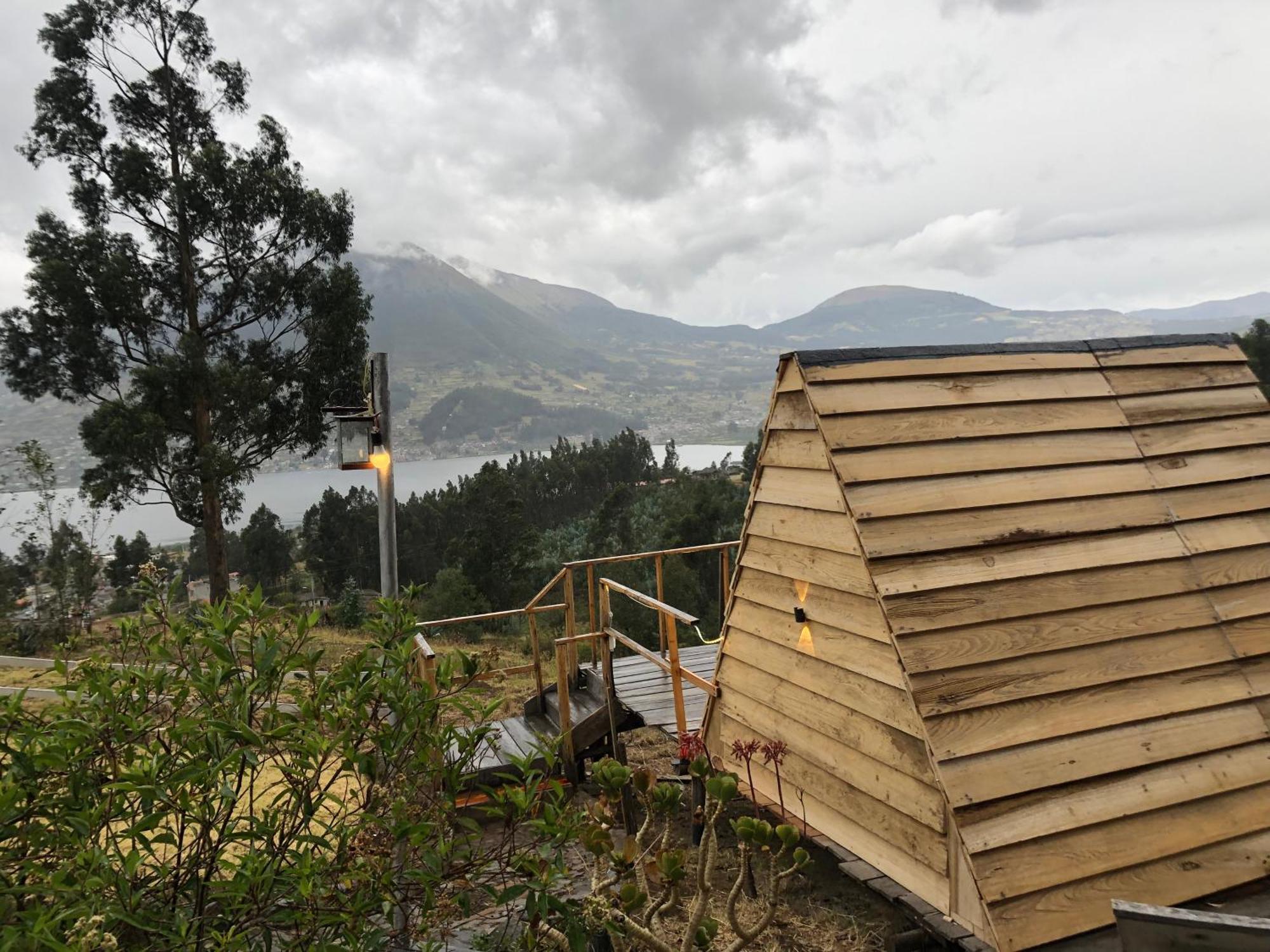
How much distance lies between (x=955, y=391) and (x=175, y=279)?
67.7 ft

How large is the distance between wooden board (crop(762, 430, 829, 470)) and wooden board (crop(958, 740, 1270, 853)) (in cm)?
211

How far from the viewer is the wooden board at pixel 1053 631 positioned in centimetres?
412

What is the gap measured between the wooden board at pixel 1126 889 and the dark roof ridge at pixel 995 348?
124 inches

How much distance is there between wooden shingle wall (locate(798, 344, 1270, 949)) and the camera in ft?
12.5

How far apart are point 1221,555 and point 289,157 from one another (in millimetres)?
22385

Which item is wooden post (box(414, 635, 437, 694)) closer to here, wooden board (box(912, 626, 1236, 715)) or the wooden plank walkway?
the wooden plank walkway

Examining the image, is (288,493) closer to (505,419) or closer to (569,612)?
(505,419)

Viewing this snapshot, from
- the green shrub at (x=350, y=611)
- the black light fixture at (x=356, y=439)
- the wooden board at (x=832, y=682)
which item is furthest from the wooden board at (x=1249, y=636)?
the green shrub at (x=350, y=611)

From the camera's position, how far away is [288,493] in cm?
8438

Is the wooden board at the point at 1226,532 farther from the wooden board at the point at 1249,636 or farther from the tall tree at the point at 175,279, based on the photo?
the tall tree at the point at 175,279

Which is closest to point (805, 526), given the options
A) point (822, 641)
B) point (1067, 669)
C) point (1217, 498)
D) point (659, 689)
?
point (822, 641)

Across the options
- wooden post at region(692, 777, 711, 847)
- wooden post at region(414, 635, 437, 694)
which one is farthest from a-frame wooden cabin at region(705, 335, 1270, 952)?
wooden post at region(414, 635, 437, 694)

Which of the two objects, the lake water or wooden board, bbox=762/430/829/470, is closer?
wooden board, bbox=762/430/829/470

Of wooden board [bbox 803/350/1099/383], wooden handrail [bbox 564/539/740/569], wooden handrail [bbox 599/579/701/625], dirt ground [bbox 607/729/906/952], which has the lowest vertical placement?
dirt ground [bbox 607/729/906/952]
